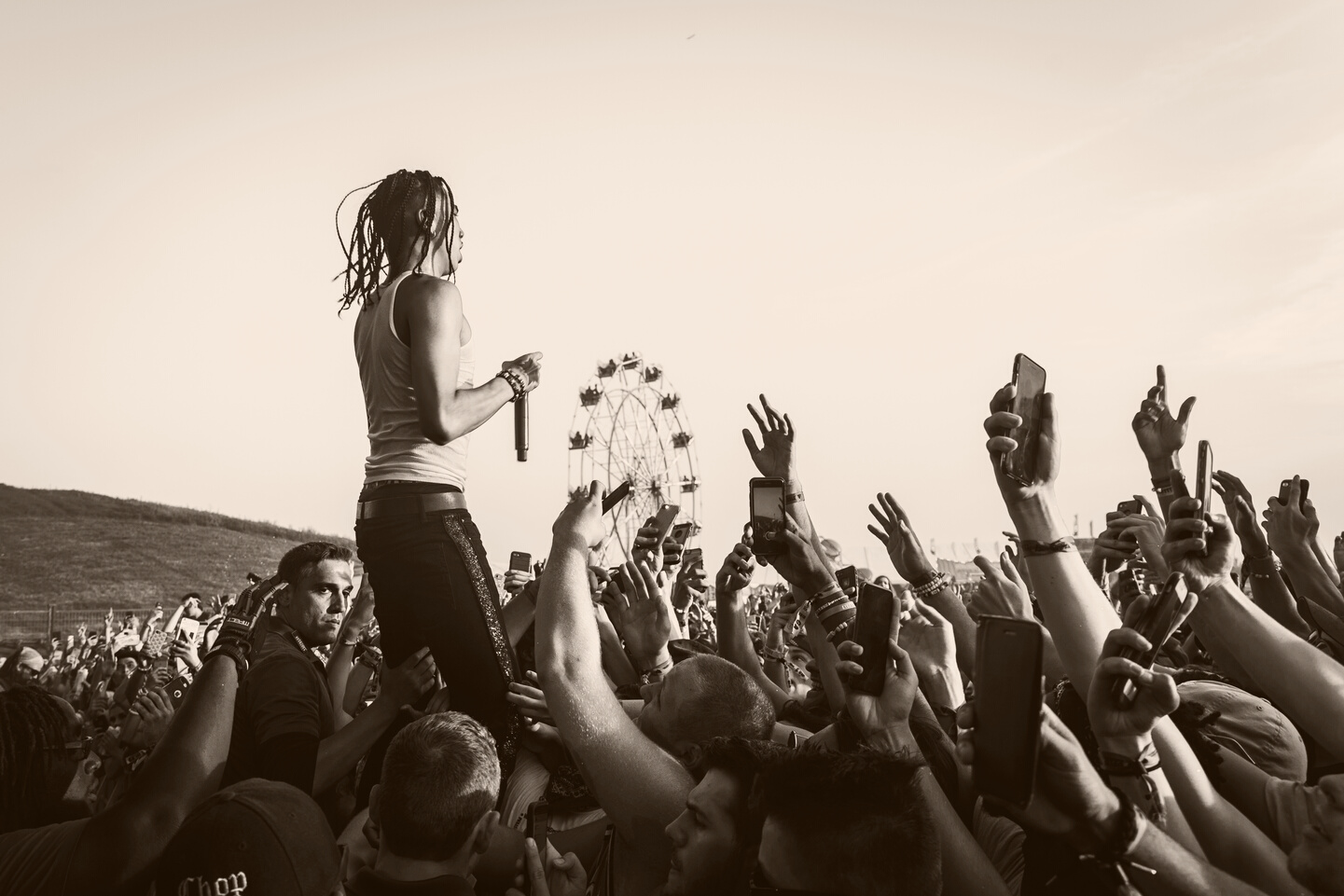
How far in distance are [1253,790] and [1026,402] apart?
3.27 feet

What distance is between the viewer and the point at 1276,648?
232 centimetres

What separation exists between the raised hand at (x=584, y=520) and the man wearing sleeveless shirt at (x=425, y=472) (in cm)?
52

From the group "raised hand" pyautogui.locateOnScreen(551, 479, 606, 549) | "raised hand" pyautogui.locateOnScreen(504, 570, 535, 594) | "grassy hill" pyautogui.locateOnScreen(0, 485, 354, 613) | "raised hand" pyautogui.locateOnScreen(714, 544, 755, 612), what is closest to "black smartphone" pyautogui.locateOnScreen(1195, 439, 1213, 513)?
"raised hand" pyautogui.locateOnScreen(551, 479, 606, 549)

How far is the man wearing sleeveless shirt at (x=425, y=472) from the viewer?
3.12 meters

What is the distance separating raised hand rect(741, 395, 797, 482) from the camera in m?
3.93

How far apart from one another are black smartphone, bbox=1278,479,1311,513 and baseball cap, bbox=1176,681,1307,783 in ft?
6.08

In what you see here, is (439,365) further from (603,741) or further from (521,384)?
(603,741)

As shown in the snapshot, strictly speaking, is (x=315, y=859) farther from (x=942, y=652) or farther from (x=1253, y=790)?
(x=1253, y=790)

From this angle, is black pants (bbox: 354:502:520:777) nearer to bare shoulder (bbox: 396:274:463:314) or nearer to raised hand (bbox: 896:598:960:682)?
bare shoulder (bbox: 396:274:463:314)

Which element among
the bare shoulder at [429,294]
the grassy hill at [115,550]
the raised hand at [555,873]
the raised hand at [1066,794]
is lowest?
the raised hand at [555,873]

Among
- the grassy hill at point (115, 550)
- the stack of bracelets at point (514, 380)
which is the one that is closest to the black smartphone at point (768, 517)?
the stack of bracelets at point (514, 380)

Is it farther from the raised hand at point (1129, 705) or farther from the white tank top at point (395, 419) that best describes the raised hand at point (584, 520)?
the raised hand at point (1129, 705)

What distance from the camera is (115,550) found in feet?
157

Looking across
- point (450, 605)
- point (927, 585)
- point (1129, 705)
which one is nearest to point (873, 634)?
Result: point (1129, 705)
